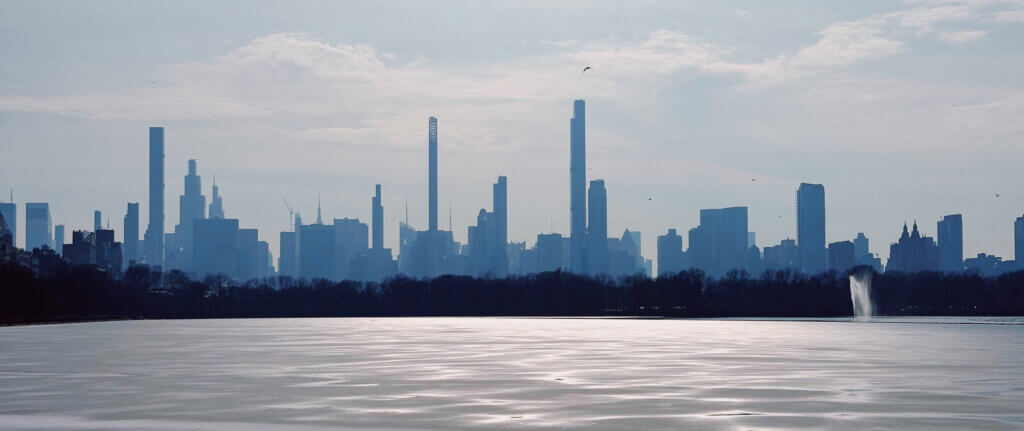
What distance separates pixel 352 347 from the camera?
73.6 metres

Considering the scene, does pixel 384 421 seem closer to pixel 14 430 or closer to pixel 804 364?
pixel 14 430

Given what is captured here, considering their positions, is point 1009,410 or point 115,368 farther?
point 115,368

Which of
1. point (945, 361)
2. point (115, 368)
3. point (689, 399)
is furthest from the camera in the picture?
point (945, 361)

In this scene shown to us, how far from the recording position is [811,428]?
2989cm

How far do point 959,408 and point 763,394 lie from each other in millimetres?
5984

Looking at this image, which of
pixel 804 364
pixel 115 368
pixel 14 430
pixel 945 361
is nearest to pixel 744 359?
pixel 804 364

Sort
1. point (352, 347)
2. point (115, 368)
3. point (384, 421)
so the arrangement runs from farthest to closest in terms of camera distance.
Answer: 1. point (352, 347)
2. point (115, 368)
3. point (384, 421)

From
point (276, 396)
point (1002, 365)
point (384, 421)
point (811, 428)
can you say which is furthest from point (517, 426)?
point (1002, 365)

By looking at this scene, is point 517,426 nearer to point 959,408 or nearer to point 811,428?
point 811,428

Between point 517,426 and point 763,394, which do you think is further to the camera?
point 763,394

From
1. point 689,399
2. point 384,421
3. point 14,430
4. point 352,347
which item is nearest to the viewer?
point 14,430

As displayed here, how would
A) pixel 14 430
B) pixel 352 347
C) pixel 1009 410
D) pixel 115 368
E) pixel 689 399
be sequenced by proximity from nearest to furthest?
pixel 14 430 → pixel 1009 410 → pixel 689 399 → pixel 115 368 → pixel 352 347

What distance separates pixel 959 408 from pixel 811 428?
6679 millimetres

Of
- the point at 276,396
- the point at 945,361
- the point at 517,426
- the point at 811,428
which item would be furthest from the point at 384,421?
the point at 945,361
